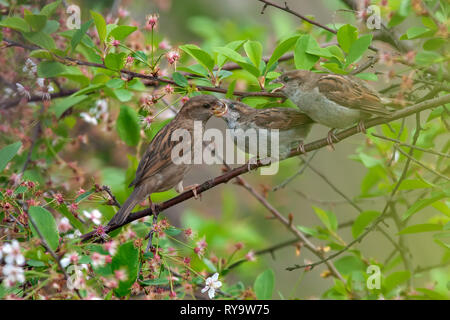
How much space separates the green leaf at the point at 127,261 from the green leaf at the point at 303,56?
1269 millimetres

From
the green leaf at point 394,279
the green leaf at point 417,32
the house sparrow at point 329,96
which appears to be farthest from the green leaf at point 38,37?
the green leaf at point 394,279

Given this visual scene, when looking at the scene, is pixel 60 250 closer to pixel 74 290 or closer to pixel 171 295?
pixel 74 290

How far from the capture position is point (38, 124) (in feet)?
12.5

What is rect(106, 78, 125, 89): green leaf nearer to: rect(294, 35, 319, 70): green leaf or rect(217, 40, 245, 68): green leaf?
rect(217, 40, 245, 68): green leaf

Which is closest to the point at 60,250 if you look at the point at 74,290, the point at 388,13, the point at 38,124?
the point at 74,290

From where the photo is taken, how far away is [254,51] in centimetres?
293

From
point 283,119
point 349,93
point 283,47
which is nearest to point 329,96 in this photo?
point 349,93

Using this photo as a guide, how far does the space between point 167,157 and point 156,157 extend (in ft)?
0.35

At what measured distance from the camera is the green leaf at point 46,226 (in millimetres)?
2207

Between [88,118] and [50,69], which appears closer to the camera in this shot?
[50,69]

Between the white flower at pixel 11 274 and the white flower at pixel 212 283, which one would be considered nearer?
the white flower at pixel 11 274

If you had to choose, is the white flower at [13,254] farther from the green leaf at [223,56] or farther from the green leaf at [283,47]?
the green leaf at [283,47]

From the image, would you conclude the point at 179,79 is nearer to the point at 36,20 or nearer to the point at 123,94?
the point at 123,94

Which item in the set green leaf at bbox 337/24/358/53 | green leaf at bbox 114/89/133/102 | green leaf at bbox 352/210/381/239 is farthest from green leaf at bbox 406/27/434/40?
green leaf at bbox 114/89/133/102
